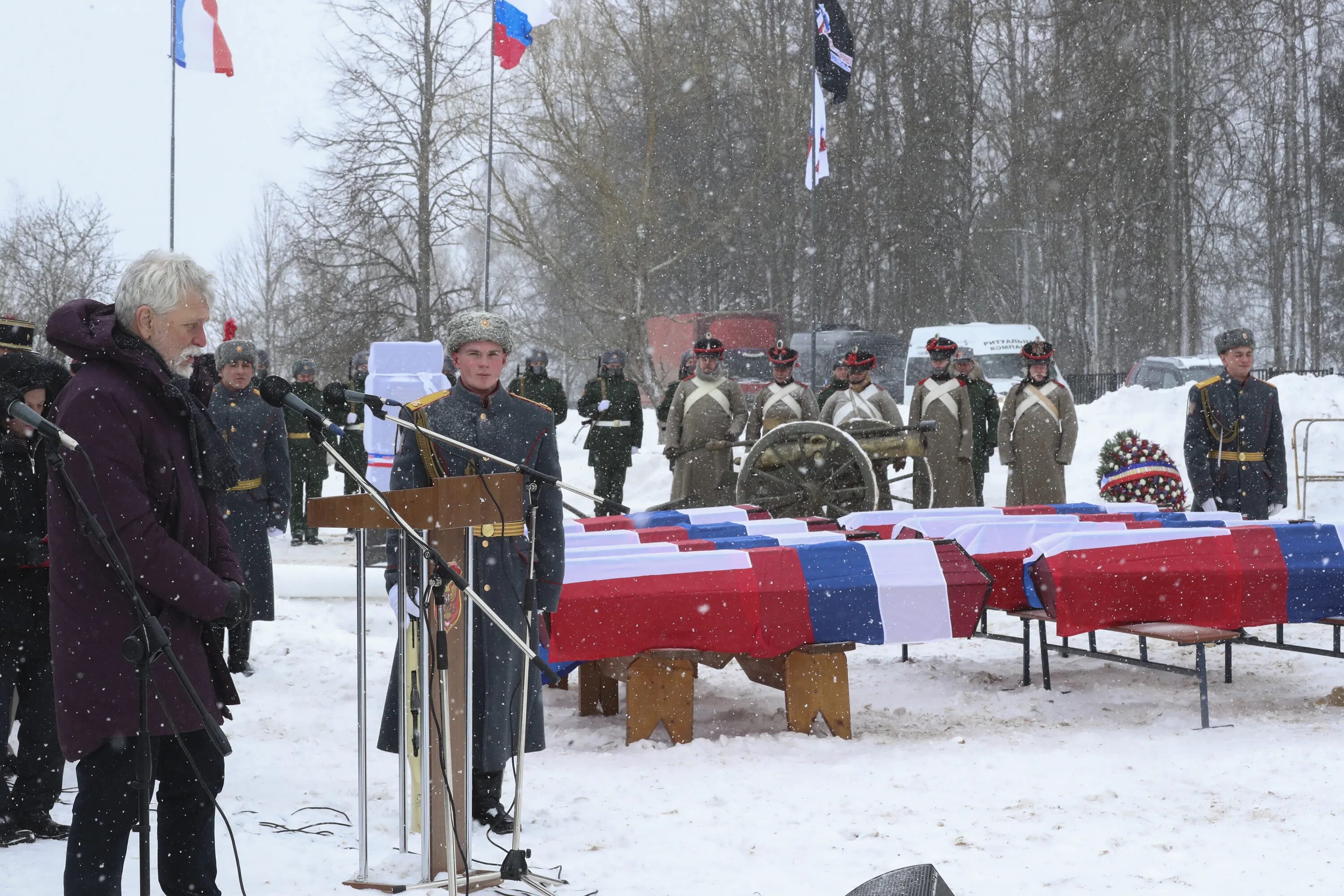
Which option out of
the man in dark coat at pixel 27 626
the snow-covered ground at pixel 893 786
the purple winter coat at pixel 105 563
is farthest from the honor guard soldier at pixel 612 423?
the purple winter coat at pixel 105 563

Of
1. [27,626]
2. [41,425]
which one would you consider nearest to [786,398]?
[27,626]

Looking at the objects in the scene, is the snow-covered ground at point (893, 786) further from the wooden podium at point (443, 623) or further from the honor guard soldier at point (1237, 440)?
the honor guard soldier at point (1237, 440)

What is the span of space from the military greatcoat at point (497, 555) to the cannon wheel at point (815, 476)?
5.50 meters

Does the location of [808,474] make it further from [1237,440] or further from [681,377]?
[681,377]

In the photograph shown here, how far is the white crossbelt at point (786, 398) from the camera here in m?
12.2

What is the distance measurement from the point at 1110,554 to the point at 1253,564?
702 mm

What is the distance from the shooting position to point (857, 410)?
11742mm

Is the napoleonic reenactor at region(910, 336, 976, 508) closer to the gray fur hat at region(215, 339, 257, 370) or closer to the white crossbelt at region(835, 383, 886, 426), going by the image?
the white crossbelt at region(835, 383, 886, 426)

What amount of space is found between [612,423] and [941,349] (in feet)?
14.4

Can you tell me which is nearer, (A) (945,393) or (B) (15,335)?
(B) (15,335)

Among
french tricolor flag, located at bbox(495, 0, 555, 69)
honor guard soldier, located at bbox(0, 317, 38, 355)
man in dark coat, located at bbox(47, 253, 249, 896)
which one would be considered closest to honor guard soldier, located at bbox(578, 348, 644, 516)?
french tricolor flag, located at bbox(495, 0, 555, 69)

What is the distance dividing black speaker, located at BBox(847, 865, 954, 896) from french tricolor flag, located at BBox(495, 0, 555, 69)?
18066mm

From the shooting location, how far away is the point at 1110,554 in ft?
21.1

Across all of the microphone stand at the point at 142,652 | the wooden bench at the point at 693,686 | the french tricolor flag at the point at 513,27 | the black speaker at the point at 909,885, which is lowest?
the wooden bench at the point at 693,686
